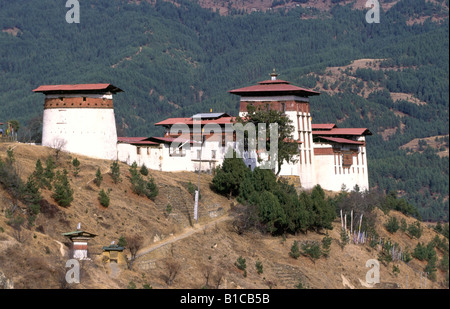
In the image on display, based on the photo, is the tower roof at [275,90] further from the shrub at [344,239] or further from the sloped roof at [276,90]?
the shrub at [344,239]

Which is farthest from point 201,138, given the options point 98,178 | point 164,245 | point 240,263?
point 164,245

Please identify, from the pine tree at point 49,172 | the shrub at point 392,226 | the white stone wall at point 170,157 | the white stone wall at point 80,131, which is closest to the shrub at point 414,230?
the shrub at point 392,226

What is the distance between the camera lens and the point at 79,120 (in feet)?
337

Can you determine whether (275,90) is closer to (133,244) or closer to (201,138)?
(201,138)

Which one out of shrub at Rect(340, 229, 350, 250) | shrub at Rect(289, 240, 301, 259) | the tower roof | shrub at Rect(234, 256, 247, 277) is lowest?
shrub at Rect(234, 256, 247, 277)

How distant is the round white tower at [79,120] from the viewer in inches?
4023

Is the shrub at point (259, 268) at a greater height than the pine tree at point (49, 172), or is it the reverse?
the pine tree at point (49, 172)

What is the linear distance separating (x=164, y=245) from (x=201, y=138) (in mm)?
36442

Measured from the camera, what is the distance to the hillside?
74.2 metres

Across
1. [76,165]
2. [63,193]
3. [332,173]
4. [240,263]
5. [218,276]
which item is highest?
[332,173]

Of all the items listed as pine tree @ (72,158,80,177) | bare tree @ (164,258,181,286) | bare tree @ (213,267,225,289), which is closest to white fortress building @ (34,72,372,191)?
pine tree @ (72,158,80,177)

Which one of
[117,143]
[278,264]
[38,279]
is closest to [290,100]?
[117,143]

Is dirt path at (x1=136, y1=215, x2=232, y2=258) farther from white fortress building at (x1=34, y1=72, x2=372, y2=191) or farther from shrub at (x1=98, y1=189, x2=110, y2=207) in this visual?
white fortress building at (x1=34, y1=72, x2=372, y2=191)
